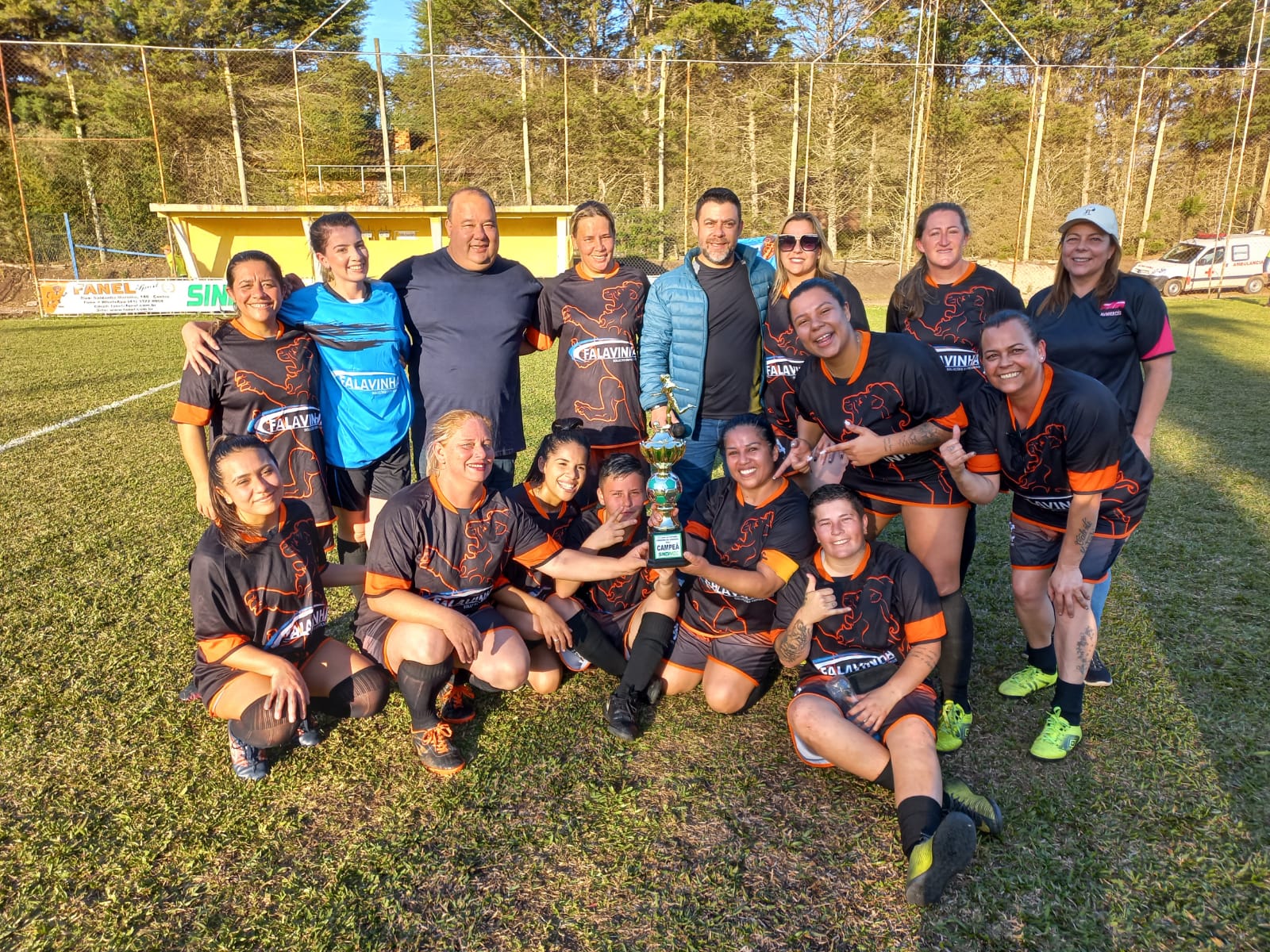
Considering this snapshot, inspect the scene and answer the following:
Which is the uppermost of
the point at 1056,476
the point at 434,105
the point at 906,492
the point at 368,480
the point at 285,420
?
the point at 434,105

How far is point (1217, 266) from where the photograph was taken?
19.8 m

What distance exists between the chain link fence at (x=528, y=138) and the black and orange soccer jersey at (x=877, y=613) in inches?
734

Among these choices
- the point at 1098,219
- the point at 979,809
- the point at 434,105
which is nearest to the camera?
the point at 979,809

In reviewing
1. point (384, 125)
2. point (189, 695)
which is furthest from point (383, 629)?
point (384, 125)

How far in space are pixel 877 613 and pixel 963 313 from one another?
57.9 inches

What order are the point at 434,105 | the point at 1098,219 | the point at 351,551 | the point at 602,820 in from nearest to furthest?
1. the point at 602,820
2. the point at 1098,219
3. the point at 351,551
4. the point at 434,105

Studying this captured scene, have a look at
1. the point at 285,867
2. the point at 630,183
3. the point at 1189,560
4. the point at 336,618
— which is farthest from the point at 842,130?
the point at 285,867

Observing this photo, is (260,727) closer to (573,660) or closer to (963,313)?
(573,660)

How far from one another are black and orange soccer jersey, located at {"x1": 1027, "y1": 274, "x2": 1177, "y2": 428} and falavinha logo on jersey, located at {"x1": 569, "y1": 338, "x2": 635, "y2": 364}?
1815 mm

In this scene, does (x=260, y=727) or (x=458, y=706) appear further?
(x=458, y=706)

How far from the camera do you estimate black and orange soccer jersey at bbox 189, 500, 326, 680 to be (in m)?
2.72

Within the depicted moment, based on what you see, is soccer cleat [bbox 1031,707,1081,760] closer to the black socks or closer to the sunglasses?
the black socks

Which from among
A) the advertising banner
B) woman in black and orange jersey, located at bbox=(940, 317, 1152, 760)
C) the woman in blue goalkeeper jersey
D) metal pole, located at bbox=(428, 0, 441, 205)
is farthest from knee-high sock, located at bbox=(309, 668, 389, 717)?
metal pole, located at bbox=(428, 0, 441, 205)

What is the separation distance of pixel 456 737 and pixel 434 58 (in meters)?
21.7
